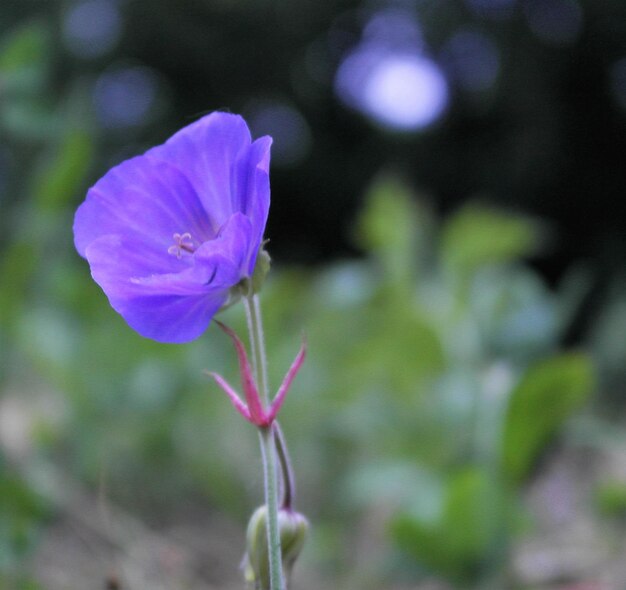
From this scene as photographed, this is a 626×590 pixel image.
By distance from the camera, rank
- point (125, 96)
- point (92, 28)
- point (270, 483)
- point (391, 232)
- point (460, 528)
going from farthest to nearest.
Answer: point (125, 96) → point (92, 28) → point (391, 232) → point (460, 528) → point (270, 483)

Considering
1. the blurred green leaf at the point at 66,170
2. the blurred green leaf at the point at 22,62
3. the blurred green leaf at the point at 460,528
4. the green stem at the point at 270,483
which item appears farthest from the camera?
the blurred green leaf at the point at 66,170

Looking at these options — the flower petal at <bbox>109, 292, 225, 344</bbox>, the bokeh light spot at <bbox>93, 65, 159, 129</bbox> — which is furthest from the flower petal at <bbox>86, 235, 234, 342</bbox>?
the bokeh light spot at <bbox>93, 65, 159, 129</bbox>

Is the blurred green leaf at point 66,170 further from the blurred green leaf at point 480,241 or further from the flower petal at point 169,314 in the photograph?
the flower petal at point 169,314

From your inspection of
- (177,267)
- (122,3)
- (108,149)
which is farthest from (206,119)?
(122,3)

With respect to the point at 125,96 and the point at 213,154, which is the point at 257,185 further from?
the point at 125,96

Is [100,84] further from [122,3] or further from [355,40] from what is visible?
[355,40]

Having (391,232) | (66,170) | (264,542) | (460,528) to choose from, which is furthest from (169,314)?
(391,232)

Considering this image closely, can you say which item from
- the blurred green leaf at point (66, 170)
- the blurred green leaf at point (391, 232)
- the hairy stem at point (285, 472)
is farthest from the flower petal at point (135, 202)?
the blurred green leaf at point (391, 232)
